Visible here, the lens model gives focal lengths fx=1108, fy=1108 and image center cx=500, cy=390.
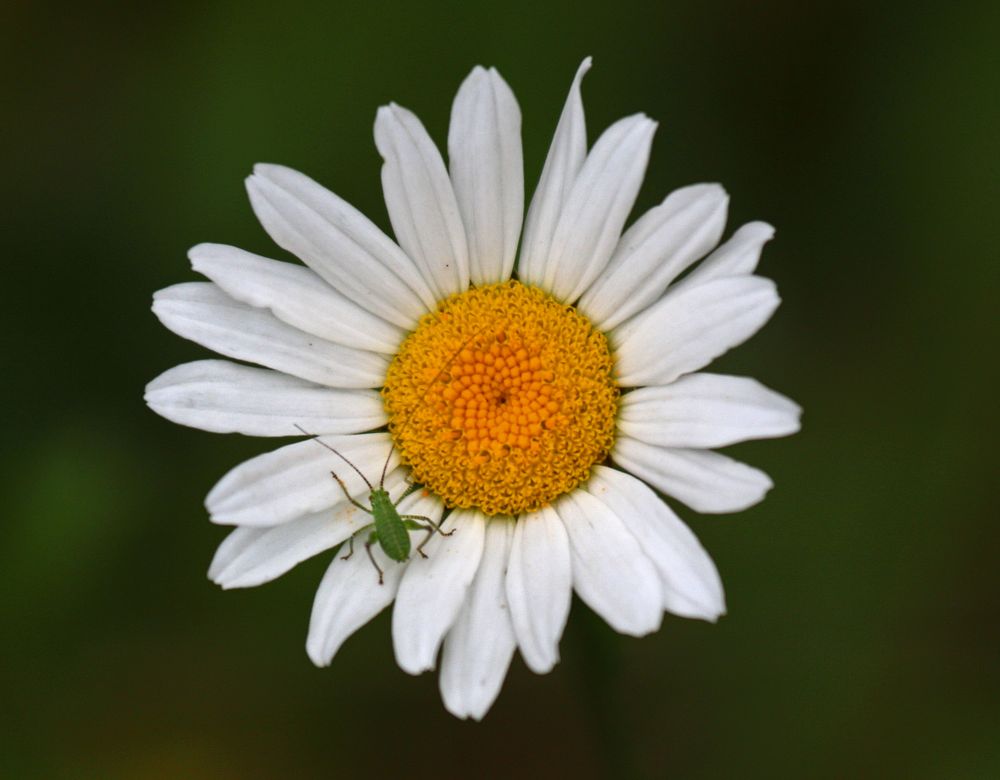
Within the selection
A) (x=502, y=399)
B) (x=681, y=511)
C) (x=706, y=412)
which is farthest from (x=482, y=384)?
(x=681, y=511)

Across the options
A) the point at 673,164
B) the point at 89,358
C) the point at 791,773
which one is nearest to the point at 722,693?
the point at 791,773

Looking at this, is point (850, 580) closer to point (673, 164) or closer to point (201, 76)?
point (673, 164)

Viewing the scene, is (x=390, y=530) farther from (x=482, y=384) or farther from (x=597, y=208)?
(x=597, y=208)

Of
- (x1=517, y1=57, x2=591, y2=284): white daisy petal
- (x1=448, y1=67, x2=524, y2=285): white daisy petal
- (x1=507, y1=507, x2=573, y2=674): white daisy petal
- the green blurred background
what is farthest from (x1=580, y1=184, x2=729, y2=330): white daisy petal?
the green blurred background

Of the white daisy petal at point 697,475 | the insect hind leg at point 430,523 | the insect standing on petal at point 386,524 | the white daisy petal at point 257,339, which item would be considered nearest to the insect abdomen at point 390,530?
the insect standing on petal at point 386,524

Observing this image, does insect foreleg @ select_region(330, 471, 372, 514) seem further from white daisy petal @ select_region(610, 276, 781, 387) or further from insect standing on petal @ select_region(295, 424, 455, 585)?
white daisy petal @ select_region(610, 276, 781, 387)

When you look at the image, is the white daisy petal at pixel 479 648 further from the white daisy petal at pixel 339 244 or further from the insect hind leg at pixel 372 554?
the white daisy petal at pixel 339 244

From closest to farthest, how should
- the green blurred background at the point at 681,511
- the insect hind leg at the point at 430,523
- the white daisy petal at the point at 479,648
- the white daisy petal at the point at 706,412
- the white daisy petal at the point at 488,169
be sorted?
the white daisy petal at the point at 706,412
the white daisy petal at the point at 479,648
the white daisy petal at the point at 488,169
the insect hind leg at the point at 430,523
the green blurred background at the point at 681,511
